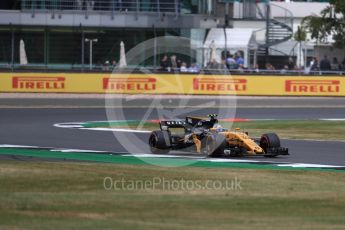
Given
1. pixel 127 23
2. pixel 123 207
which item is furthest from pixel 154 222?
pixel 127 23

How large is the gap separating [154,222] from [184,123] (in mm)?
8275

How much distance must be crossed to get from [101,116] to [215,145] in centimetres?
1345

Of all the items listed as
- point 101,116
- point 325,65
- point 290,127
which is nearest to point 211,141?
point 290,127

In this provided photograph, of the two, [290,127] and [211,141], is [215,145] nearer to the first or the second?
[211,141]

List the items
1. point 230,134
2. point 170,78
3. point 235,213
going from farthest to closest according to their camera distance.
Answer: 1. point 170,78
2. point 230,134
3. point 235,213

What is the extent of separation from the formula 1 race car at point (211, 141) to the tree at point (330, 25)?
2933 centimetres

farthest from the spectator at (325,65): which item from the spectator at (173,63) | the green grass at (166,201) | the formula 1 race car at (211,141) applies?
the green grass at (166,201)

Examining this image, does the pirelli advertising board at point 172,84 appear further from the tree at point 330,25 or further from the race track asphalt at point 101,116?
the tree at point 330,25

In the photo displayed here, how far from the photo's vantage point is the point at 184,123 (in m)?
18.3

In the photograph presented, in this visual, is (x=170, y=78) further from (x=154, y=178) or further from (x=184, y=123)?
(x=154, y=178)

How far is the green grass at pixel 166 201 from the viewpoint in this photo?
10109 millimetres

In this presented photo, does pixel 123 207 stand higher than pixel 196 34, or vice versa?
pixel 196 34

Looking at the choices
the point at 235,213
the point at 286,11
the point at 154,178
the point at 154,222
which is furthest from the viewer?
the point at 286,11

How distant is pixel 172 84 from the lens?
38.2 m
